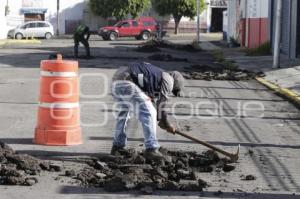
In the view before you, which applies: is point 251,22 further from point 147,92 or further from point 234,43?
point 147,92

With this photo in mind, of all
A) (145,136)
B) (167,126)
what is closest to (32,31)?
(145,136)

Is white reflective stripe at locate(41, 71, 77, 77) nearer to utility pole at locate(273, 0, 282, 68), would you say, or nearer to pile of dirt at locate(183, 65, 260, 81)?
pile of dirt at locate(183, 65, 260, 81)

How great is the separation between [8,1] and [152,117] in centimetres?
6891

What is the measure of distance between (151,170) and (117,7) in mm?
64969

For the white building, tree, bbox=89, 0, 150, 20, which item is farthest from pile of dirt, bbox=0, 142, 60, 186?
the white building

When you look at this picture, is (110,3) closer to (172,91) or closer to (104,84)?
(104,84)

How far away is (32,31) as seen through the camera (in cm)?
6166

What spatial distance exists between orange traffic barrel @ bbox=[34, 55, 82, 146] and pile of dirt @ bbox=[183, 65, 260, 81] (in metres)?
11.6

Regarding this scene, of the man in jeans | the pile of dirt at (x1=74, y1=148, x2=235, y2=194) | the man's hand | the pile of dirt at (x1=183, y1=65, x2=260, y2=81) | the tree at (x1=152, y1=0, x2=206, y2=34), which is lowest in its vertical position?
the pile of dirt at (x1=183, y1=65, x2=260, y2=81)

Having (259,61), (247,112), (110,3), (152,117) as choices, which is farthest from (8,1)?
(152,117)

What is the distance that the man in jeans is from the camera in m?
8.37

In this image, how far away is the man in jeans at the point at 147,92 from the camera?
27.5ft

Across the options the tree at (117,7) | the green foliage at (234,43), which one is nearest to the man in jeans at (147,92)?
the green foliage at (234,43)

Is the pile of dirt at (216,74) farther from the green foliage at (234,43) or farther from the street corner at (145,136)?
the green foliage at (234,43)
